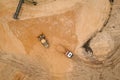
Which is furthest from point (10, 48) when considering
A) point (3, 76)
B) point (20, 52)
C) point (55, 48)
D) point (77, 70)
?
point (77, 70)

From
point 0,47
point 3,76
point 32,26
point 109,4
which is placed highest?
point 109,4

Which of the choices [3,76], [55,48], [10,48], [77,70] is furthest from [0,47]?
[77,70]

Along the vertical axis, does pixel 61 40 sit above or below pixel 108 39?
below

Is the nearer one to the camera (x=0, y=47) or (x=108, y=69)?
(x=108, y=69)

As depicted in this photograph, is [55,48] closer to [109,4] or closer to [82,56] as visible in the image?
[82,56]

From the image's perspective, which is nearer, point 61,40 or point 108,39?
point 108,39

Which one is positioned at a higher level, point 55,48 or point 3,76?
point 55,48
